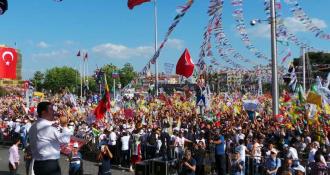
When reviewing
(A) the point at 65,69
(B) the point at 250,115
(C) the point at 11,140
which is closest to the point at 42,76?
(A) the point at 65,69

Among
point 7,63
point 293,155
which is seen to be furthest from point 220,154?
point 7,63

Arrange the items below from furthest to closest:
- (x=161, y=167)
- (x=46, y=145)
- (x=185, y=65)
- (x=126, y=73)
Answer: (x=126, y=73) → (x=185, y=65) → (x=161, y=167) → (x=46, y=145)

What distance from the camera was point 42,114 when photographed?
5.30 meters

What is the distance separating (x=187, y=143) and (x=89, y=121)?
28.6ft

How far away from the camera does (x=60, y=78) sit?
5177 inches

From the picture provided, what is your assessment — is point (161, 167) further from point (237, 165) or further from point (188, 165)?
point (237, 165)

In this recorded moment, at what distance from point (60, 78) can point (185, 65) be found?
11212 centimetres

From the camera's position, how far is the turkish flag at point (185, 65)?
23.5 metres

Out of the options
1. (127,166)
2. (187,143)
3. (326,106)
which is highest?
(326,106)

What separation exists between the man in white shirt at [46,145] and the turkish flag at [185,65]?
18.4m

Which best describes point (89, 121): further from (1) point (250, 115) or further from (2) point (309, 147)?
(2) point (309, 147)

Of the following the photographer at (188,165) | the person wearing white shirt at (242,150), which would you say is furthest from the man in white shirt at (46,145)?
the person wearing white shirt at (242,150)

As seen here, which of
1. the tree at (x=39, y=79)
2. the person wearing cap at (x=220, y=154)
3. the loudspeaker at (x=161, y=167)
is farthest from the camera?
the tree at (x=39, y=79)

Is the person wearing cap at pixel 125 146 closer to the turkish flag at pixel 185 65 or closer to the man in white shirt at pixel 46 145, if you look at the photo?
the turkish flag at pixel 185 65
